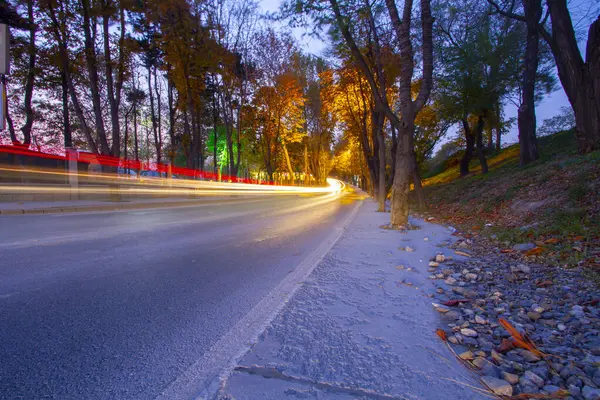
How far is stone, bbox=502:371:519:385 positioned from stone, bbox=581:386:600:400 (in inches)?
10.8

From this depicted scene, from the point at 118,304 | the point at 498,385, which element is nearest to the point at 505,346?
the point at 498,385

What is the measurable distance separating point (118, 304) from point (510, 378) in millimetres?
2949

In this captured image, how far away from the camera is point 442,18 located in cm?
1633

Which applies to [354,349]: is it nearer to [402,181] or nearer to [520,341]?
[520,341]

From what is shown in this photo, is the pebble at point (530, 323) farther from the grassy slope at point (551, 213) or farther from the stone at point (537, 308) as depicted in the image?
the grassy slope at point (551, 213)

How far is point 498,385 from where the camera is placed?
1623mm

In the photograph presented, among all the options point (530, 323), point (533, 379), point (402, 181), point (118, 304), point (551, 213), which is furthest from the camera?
point (402, 181)

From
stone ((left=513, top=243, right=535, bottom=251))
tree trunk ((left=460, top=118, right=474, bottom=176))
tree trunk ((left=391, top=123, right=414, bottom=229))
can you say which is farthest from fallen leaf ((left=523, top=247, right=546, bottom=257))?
tree trunk ((left=460, top=118, right=474, bottom=176))

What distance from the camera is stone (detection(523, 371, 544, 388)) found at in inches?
64.6

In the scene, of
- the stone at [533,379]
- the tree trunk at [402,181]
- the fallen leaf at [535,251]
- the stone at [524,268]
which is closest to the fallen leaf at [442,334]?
the stone at [533,379]

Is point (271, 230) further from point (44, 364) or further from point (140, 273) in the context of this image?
point (44, 364)

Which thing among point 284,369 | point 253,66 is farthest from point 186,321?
point 253,66

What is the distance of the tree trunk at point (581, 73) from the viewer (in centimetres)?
922

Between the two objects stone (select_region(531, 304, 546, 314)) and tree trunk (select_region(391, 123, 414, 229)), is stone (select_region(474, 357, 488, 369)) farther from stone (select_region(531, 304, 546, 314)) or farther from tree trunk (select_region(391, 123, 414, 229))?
tree trunk (select_region(391, 123, 414, 229))
